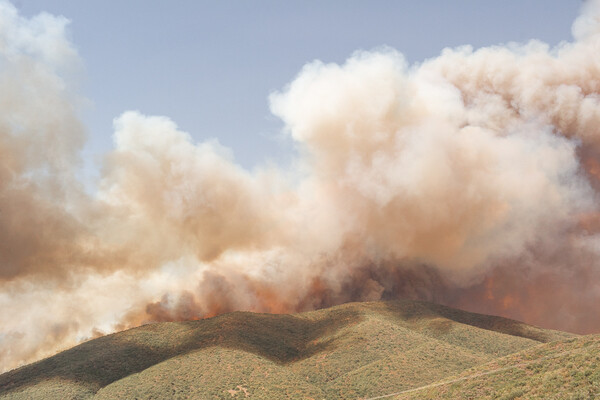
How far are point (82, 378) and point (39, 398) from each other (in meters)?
8.81

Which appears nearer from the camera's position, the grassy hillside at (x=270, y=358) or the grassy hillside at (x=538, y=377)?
the grassy hillside at (x=538, y=377)

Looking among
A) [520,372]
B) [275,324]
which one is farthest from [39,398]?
[520,372]

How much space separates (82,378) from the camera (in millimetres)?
84000

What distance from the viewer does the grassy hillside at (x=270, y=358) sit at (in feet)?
249

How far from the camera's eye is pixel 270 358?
92.9 m

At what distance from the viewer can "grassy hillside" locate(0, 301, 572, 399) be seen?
249ft

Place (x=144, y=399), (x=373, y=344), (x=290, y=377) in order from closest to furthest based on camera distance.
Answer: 1. (x=144, y=399)
2. (x=290, y=377)
3. (x=373, y=344)

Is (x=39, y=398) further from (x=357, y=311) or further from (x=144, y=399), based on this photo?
(x=357, y=311)

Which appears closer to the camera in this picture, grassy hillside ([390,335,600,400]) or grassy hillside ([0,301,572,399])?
grassy hillside ([390,335,600,400])

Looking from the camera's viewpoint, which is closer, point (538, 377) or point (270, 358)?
point (538, 377)

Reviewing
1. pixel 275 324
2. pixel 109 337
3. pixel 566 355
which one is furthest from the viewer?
pixel 275 324

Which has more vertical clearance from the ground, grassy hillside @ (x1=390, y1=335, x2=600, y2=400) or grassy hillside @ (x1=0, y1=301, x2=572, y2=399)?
grassy hillside @ (x1=0, y1=301, x2=572, y2=399)

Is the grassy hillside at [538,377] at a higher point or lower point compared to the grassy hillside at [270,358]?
lower

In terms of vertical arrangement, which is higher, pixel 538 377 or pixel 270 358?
pixel 270 358
